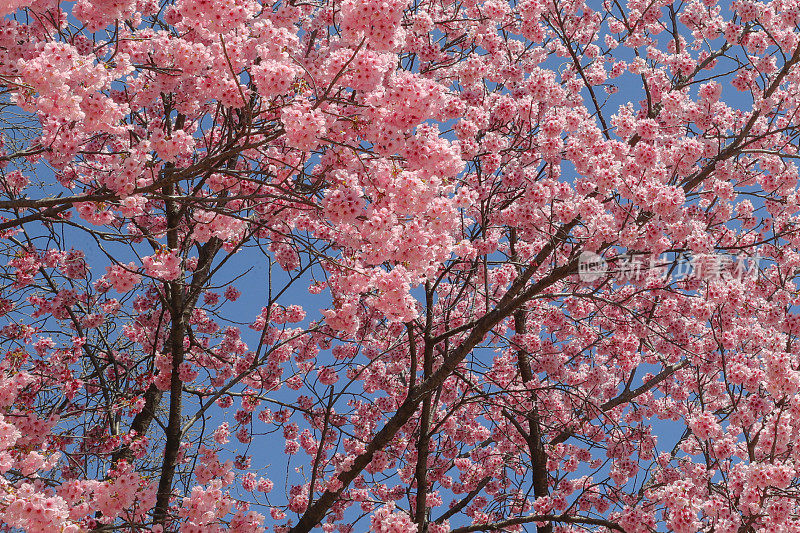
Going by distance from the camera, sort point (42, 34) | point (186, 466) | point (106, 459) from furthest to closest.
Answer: point (186, 466) < point (106, 459) < point (42, 34)

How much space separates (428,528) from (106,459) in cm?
396

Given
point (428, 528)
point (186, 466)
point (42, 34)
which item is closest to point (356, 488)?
point (428, 528)

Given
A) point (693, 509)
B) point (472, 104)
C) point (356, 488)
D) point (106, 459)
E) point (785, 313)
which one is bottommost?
point (693, 509)

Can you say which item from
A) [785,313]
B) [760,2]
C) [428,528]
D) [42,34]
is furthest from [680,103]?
[42,34]

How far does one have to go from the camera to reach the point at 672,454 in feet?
34.8

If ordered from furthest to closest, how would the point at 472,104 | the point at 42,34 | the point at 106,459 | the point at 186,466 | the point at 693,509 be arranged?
the point at 186,466 < the point at 472,104 < the point at 106,459 < the point at 693,509 < the point at 42,34

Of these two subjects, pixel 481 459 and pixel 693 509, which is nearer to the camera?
pixel 693 509

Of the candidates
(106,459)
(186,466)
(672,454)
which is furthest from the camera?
(672,454)

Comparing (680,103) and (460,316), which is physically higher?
(680,103)

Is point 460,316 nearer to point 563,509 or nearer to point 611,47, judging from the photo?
point 563,509

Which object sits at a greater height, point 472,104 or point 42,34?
point 472,104

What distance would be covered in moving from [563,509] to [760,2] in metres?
6.63

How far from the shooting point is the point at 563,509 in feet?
29.2

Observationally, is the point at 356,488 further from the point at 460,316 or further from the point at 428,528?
the point at 460,316
